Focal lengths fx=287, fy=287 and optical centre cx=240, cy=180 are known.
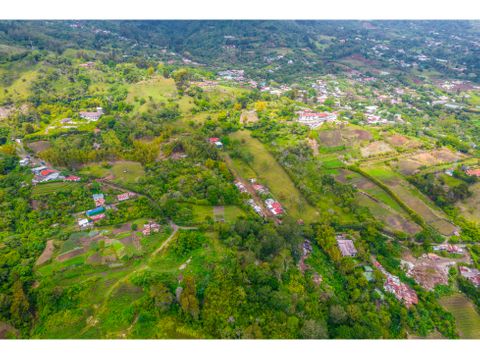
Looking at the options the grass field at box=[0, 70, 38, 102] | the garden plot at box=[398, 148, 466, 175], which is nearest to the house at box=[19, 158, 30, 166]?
the grass field at box=[0, 70, 38, 102]

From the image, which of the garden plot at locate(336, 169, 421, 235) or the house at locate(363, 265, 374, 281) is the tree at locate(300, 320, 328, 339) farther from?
the garden plot at locate(336, 169, 421, 235)

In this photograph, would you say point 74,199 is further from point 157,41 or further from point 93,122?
point 157,41

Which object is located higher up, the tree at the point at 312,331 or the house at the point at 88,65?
the house at the point at 88,65

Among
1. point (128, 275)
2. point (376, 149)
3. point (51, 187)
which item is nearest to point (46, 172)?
point (51, 187)

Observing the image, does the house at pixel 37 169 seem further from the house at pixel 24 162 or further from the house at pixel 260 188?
the house at pixel 260 188

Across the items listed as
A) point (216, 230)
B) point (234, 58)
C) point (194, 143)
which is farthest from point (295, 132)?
point (234, 58)

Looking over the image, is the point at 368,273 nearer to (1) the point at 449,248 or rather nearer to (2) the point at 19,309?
(1) the point at 449,248

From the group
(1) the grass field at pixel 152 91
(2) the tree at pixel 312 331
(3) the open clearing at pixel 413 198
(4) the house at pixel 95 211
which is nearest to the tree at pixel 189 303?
(2) the tree at pixel 312 331
